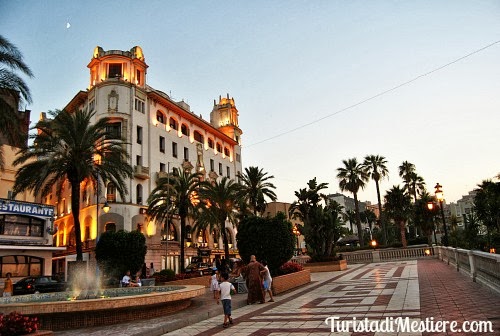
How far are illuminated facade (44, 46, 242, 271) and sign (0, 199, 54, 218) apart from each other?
4454mm

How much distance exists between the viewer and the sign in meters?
31.5

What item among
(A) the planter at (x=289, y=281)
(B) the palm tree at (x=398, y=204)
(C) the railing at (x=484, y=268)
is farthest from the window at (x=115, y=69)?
(C) the railing at (x=484, y=268)

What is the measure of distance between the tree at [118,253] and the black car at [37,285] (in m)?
5.31

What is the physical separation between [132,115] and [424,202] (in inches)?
1457

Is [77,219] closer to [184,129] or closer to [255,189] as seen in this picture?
[255,189]

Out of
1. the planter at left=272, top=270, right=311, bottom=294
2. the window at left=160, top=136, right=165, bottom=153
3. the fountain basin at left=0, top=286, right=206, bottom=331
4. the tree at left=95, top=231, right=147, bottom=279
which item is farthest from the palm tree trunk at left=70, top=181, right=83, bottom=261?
the window at left=160, top=136, right=165, bottom=153

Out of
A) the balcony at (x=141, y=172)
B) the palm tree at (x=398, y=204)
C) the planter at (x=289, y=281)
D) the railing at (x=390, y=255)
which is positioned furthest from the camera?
the palm tree at (x=398, y=204)

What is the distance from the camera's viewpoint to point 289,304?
1311 centimetres

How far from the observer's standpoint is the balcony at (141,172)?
4238 centimetres

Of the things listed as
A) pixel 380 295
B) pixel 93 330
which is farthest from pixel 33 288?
pixel 380 295

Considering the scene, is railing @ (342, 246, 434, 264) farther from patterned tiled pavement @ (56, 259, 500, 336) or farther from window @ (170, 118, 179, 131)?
window @ (170, 118, 179, 131)

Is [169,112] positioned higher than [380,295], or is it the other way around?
[169,112]

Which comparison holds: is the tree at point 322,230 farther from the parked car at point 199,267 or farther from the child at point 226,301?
the child at point 226,301

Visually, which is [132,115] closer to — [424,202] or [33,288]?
[33,288]
